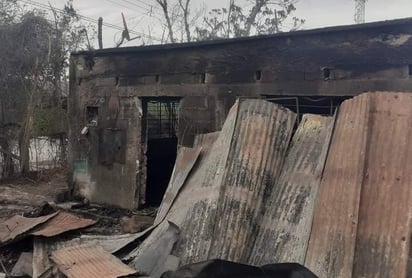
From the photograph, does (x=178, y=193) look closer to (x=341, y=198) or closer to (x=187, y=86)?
(x=341, y=198)

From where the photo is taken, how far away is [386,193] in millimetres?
3959

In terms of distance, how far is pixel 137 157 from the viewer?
30.3 feet

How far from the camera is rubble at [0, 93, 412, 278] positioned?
3.92 meters

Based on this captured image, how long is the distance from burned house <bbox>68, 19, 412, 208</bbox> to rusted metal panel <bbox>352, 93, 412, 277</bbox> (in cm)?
187

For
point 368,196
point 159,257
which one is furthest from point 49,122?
point 368,196

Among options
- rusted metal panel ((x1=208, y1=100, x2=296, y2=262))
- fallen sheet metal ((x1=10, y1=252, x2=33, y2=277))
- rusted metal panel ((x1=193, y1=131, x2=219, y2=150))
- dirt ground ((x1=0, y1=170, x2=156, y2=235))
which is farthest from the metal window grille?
rusted metal panel ((x1=208, y1=100, x2=296, y2=262))

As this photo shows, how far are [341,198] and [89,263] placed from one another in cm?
268

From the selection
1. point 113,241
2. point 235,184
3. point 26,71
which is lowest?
point 113,241

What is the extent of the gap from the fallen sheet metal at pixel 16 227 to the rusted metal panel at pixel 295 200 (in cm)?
367

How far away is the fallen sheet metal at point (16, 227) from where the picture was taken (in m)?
6.55

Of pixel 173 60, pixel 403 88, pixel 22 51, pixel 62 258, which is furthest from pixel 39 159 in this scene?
pixel 403 88

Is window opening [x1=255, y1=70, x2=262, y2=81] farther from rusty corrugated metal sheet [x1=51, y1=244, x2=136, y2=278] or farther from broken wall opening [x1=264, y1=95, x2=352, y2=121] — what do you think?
rusty corrugated metal sheet [x1=51, y1=244, x2=136, y2=278]

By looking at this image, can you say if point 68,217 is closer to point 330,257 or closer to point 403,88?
point 330,257

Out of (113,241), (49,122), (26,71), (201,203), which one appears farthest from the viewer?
(26,71)
